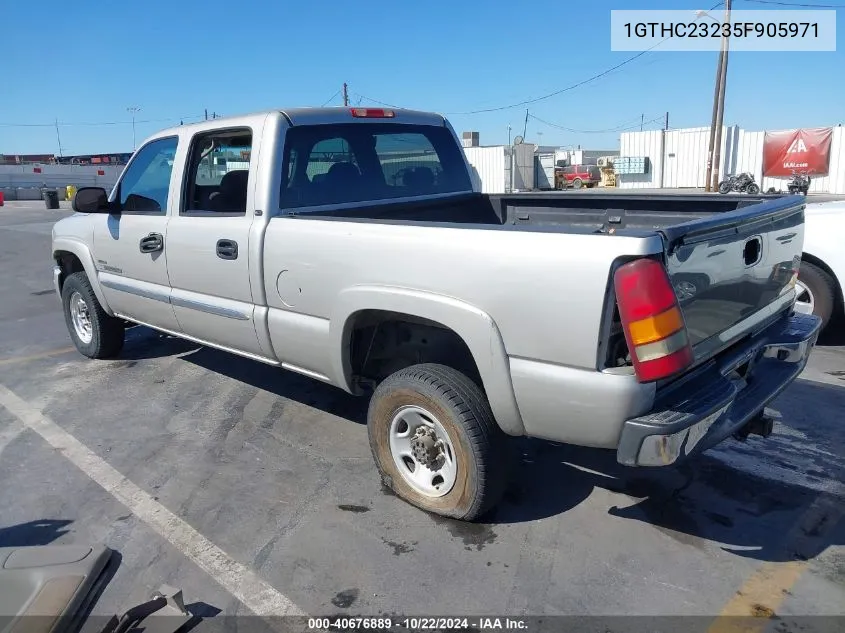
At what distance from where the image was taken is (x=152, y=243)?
464cm

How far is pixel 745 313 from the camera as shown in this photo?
3.14 metres

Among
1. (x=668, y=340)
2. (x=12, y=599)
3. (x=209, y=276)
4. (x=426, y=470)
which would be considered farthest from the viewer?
(x=209, y=276)

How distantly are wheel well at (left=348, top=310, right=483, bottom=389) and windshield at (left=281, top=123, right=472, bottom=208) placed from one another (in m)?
0.96

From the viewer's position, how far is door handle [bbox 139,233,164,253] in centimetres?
459

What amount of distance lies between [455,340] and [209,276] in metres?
1.76

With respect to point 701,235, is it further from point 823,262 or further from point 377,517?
point 823,262

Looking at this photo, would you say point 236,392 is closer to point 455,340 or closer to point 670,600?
point 455,340

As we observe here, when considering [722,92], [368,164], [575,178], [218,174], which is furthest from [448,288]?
[575,178]

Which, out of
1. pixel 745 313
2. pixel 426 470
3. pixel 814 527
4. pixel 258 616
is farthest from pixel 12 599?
pixel 814 527

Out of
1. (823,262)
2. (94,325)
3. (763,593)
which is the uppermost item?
(823,262)

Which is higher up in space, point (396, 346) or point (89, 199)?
point (89, 199)

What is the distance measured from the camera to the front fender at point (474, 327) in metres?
2.80

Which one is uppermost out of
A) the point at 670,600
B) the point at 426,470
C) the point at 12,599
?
the point at 12,599

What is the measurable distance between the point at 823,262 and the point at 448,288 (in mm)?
4359
